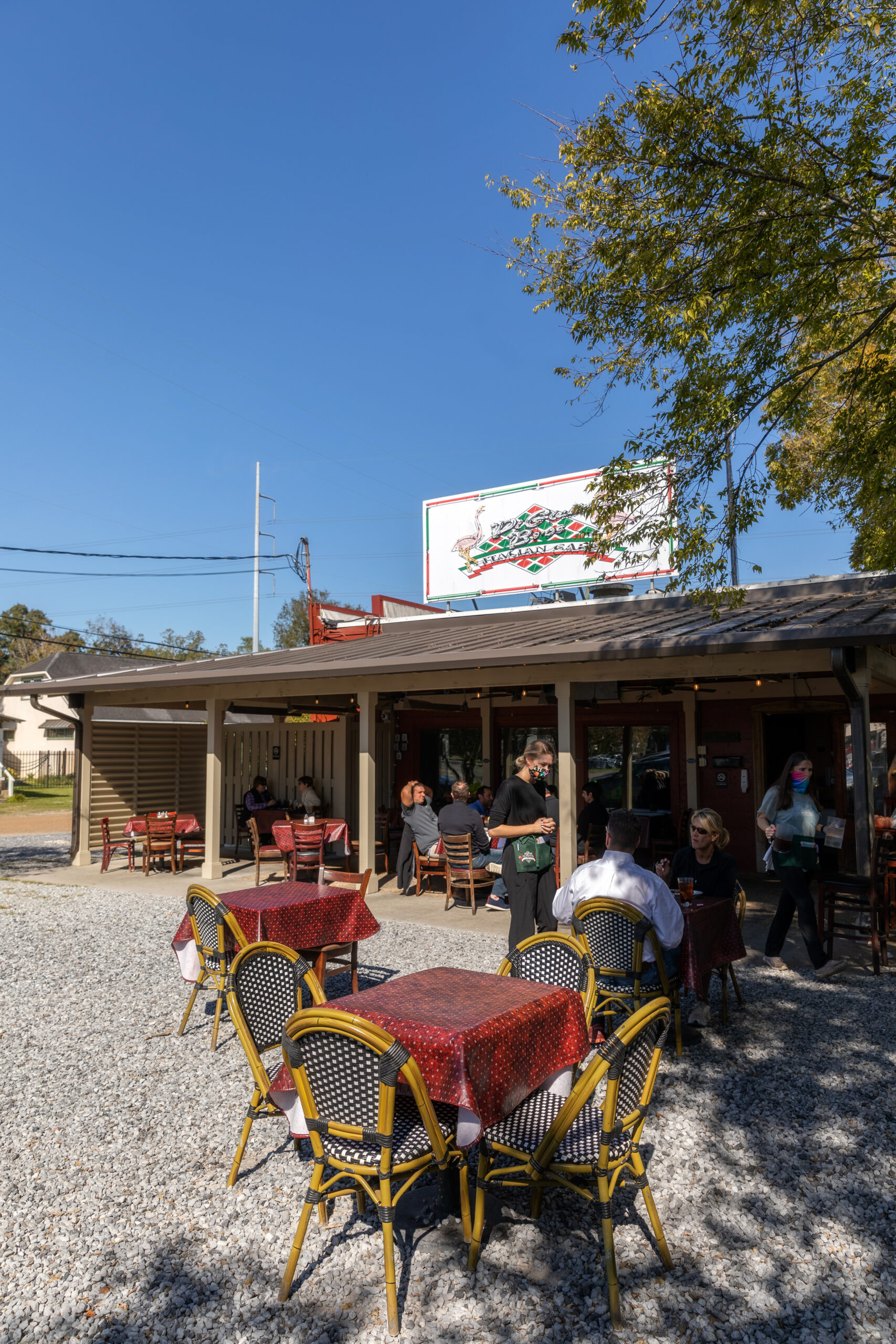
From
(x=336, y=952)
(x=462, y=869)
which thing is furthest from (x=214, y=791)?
(x=336, y=952)

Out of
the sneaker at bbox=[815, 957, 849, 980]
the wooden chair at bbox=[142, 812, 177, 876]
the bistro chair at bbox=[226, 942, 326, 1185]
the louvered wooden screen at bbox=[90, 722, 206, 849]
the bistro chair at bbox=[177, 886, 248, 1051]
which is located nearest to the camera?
the bistro chair at bbox=[226, 942, 326, 1185]

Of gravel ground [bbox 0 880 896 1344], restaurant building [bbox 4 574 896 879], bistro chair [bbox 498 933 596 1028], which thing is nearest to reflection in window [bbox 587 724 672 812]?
restaurant building [bbox 4 574 896 879]

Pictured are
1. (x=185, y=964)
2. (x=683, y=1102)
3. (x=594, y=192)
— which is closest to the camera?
(x=683, y=1102)

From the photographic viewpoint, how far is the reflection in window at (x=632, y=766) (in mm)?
12234

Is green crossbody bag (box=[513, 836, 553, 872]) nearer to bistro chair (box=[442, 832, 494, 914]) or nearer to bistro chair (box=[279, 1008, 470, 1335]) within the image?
bistro chair (box=[279, 1008, 470, 1335])

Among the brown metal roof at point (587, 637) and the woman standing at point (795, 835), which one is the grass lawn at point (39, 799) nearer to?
the brown metal roof at point (587, 637)

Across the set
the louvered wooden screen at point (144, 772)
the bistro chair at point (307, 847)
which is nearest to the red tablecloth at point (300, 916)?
the bistro chair at point (307, 847)

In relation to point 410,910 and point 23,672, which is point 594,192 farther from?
point 23,672

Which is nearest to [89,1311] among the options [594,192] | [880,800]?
[594,192]

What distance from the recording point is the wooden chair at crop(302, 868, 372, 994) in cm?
543

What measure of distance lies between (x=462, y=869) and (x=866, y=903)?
4.09 m

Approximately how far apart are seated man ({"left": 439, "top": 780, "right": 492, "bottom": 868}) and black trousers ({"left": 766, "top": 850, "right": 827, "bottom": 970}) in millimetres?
3504

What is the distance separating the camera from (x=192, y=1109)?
4023mm

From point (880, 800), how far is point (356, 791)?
324 inches
